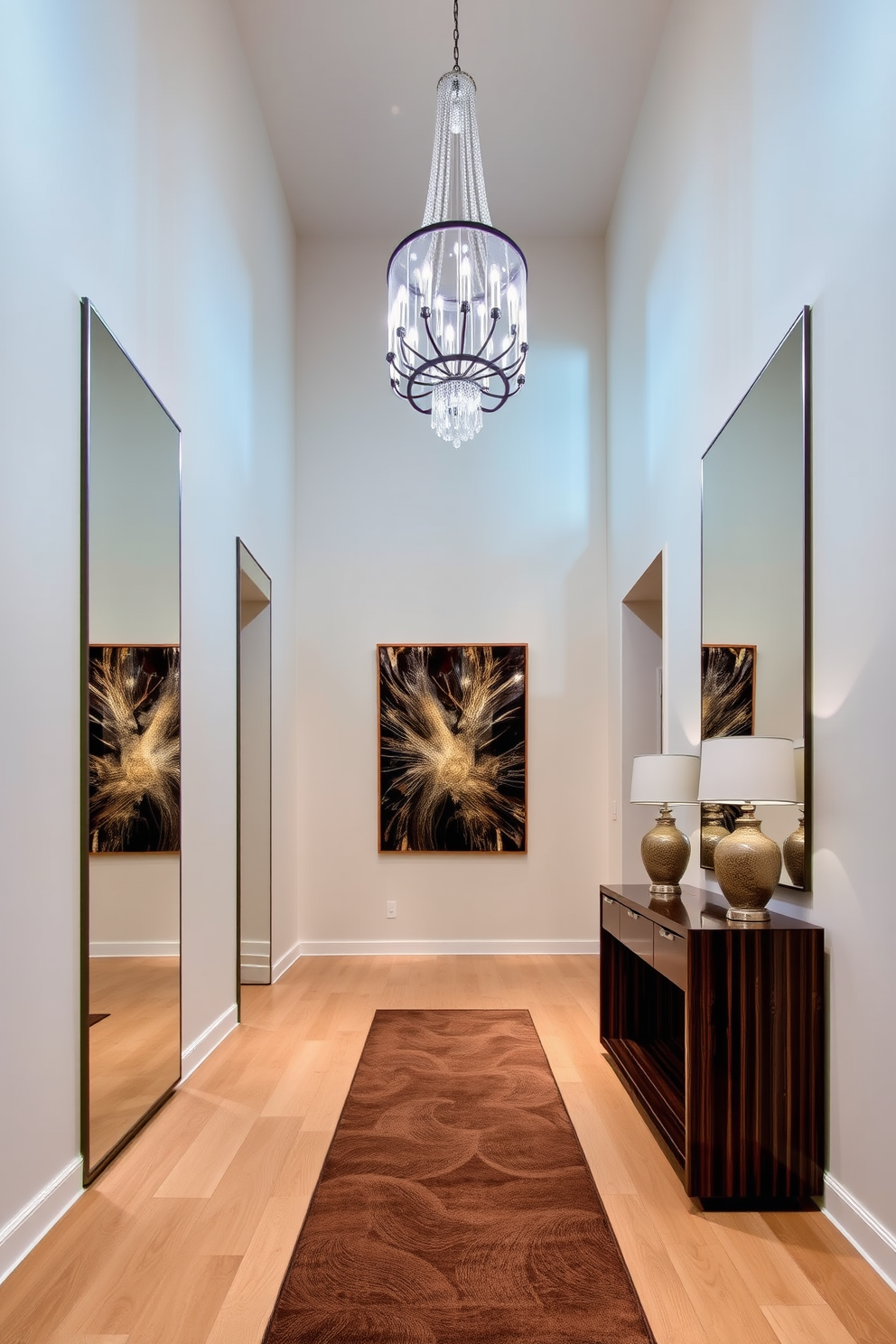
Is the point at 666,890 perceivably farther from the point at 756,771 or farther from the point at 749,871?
the point at 756,771

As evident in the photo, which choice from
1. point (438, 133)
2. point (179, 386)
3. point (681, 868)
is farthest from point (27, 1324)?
point (438, 133)

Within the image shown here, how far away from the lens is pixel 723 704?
3492 mm

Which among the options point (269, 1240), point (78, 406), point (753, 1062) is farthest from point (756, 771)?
point (78, 406)

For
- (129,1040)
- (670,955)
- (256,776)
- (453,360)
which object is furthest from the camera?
(256,776)

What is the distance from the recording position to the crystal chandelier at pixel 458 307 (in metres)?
3.71

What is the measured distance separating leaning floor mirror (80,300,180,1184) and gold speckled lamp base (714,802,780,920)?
1.77 meters

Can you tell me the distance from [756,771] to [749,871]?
28 centimetres

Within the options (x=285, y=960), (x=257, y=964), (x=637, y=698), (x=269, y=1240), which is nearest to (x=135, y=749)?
(x=269, y=1240)

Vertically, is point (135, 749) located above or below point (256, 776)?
above

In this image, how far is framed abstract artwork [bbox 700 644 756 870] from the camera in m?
3.23

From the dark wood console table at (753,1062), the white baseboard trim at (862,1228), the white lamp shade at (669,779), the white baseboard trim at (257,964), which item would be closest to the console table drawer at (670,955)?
the dark wood console table at (753,1062)

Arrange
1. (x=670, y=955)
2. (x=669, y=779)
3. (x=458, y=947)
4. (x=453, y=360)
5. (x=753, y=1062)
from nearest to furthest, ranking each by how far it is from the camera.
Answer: (x=753, y=1062) → (x=670, y=955) → (x=669, y=779) → (x=453, y=360) → (x=458, y=947)

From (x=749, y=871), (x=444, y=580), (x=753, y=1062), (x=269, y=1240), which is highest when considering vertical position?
(x=444, y=580)

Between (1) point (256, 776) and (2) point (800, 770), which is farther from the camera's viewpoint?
(1) point (256, 776)
